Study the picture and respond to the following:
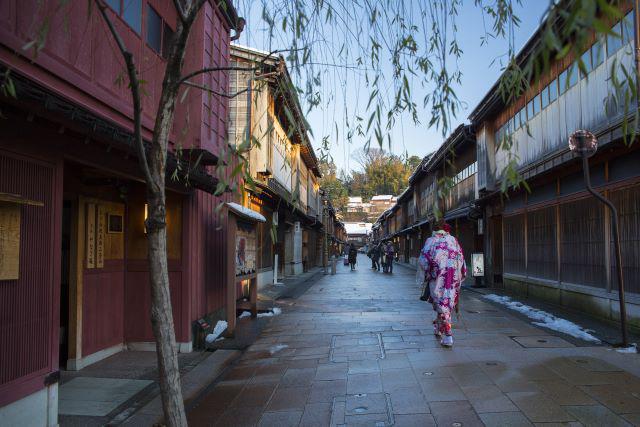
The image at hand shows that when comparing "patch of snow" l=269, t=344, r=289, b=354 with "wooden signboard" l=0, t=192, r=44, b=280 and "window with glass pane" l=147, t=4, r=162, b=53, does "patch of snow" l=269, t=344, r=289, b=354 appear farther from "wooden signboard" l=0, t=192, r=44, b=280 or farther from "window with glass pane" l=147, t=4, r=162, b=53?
"window with glass pane" l=147, t=4, r=162, b=53

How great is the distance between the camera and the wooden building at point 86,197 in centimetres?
408

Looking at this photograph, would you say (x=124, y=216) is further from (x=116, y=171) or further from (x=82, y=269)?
(x=116, y=171)

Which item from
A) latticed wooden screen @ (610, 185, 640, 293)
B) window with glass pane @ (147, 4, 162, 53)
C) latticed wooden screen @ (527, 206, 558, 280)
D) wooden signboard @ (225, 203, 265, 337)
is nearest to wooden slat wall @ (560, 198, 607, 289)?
latticed wooden screen @ (527, 206, 558, 280)

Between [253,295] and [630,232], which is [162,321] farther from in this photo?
[630,232]

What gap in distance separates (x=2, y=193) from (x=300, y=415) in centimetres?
330

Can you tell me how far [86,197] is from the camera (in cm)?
692

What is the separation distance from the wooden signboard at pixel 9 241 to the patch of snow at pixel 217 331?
15.2 feet

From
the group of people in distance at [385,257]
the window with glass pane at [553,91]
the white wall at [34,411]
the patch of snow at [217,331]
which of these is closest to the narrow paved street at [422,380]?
the patch of snow at [217,331]

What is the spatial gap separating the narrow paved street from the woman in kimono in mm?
494

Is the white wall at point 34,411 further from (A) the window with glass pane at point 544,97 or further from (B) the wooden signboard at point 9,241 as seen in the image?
(A) the window with glass pane at point 544,97

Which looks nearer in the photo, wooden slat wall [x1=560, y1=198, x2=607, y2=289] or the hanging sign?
wooden slat wall [x1=560, y1=198, x2=607, y2=289]

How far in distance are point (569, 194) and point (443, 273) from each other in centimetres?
577

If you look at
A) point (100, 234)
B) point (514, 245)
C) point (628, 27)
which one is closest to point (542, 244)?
point (514, 245)

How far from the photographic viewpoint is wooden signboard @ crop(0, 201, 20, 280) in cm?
403
